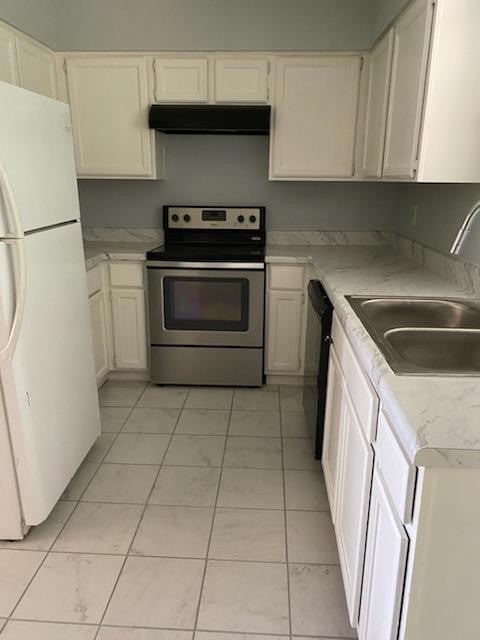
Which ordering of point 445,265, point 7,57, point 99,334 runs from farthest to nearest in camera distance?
point 99,334 → point 7,57 → point 445,265

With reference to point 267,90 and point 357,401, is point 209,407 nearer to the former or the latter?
point 357,401

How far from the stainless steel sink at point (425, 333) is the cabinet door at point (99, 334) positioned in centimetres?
169

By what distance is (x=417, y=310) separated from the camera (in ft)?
6.13

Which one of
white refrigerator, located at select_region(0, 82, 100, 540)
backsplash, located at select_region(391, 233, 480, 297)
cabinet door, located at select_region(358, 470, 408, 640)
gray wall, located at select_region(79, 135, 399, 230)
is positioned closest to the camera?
cabinet door, located at select_region(358, 470, 408, 640)

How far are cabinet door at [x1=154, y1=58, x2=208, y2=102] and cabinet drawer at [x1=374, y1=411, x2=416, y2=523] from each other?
2569mm

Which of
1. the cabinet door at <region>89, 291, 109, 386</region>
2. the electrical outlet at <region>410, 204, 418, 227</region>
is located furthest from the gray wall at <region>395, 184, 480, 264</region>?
the cabinet door at <region>89, 291, 109, 386</region>

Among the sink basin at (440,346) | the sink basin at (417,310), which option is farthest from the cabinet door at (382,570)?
the sink basin at (417,310)

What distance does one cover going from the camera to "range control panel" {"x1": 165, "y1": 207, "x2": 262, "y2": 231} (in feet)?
11.2

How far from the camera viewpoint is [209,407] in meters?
2.98

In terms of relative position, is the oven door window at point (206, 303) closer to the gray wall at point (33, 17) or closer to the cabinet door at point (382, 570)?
the gray wall at point (33, 17)

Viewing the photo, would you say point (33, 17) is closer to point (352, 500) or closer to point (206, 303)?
point (206, 303)


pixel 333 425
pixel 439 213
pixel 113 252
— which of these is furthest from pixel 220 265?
pixel 333 425

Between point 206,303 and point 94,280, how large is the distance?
695 mm

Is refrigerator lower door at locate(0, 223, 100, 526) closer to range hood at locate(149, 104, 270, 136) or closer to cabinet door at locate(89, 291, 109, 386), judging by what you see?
cabinet door at locate(89, 291, 109, 386)
